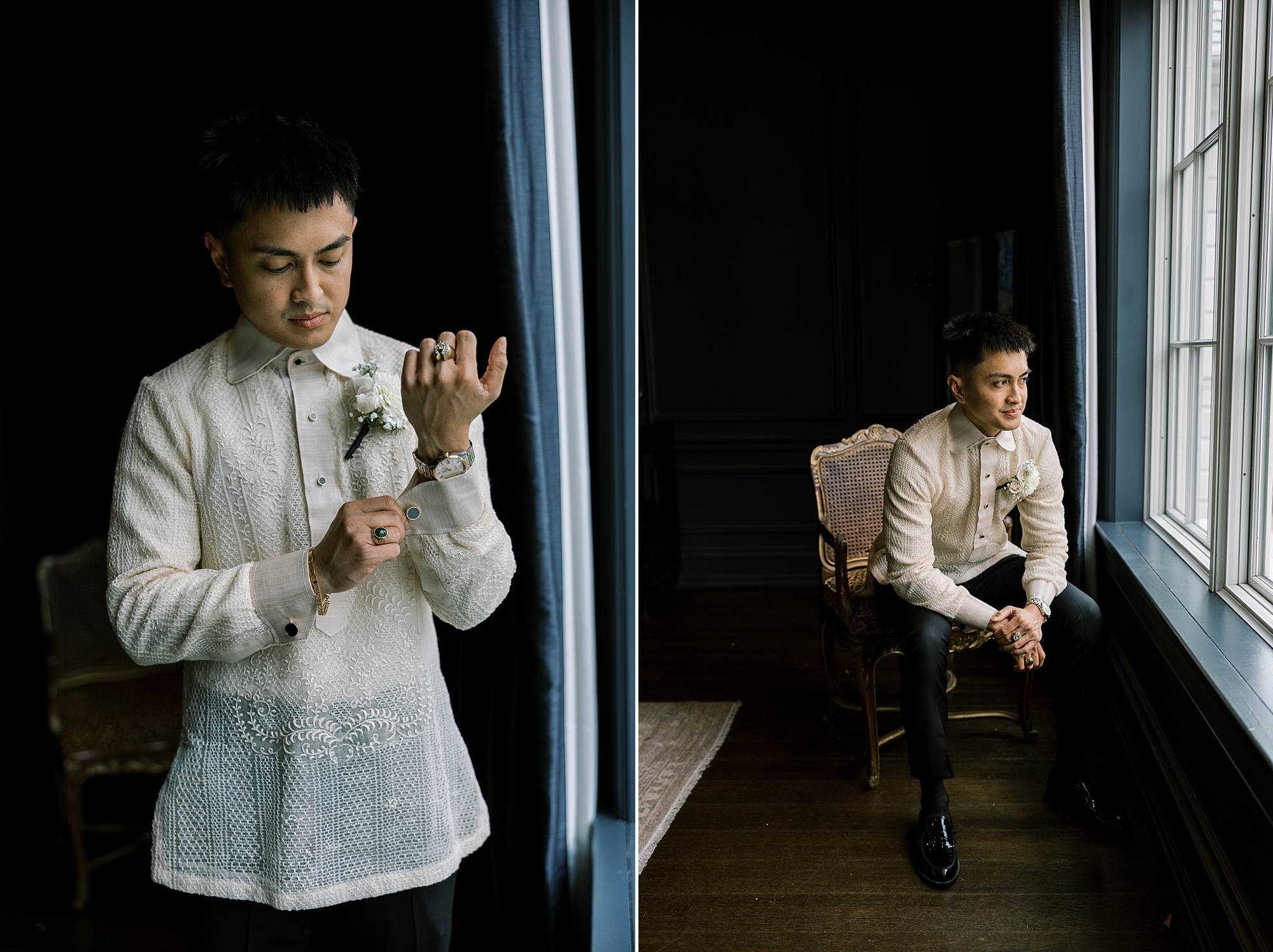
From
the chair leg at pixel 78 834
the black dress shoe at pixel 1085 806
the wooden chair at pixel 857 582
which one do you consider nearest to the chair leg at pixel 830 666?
the wooden chair at pixel 857 582

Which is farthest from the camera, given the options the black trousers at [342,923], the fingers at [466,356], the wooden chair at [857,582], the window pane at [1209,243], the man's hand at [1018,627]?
the wooden chair at [857,582]

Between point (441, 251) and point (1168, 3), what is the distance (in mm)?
1045

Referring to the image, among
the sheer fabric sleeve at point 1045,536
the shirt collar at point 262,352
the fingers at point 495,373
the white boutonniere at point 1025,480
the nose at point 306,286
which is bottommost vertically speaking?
the sheer fabric sleeve at point 1045,536

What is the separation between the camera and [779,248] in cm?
175

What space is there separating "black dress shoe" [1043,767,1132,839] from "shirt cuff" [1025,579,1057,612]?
0.91 feet

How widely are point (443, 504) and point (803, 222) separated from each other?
108cm

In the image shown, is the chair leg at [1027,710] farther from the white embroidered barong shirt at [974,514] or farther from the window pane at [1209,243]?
the window pane at [1209,243]

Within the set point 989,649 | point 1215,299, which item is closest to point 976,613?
point 989,649

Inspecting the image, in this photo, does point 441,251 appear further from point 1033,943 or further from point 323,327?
point 1033,943

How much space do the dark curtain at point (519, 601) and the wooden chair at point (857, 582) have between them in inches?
18.9

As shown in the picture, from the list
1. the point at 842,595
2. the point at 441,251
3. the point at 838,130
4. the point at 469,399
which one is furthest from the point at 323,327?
the point at 838,130

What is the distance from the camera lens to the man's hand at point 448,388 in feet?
2.74

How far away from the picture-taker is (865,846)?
1.34 m

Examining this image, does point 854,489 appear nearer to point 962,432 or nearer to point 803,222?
point 962,432
